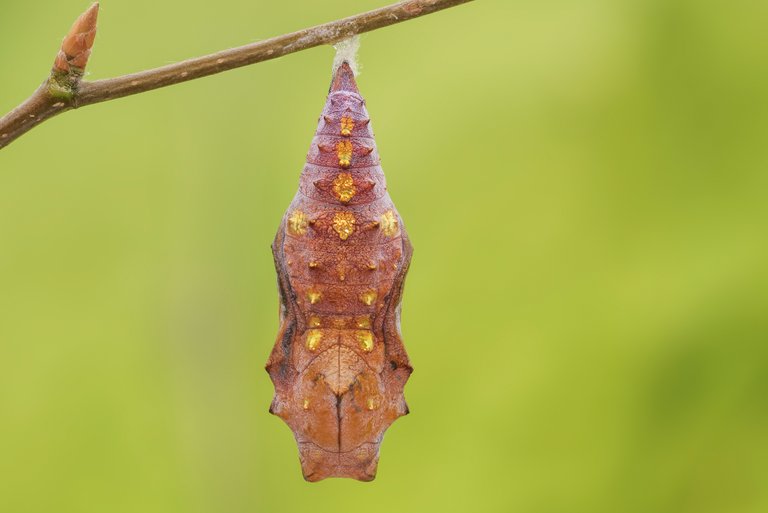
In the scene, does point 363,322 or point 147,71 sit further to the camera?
point 363,322

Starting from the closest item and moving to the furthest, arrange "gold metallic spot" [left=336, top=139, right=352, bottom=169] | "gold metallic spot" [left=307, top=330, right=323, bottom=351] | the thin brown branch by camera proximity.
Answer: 1. the thin brown branch
2. "gold metallic spot" [left=336, top=139, right=352, bottom=169]
3. "gold metallic spot" [left=307, top=330, right=323, bottom=351]

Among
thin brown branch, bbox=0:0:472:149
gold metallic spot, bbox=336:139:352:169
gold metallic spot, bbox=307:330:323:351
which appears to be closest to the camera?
thin brown branch, bbox=0:0:472:149

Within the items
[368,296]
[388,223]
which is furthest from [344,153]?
[368,296]

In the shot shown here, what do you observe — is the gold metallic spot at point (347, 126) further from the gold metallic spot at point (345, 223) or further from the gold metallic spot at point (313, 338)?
the gold metallic spot at point (313, 338)

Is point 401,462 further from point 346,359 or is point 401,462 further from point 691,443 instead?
point 346,359

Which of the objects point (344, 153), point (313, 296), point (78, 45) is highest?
point (78, 45)

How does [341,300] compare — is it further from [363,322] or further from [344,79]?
[344,79]

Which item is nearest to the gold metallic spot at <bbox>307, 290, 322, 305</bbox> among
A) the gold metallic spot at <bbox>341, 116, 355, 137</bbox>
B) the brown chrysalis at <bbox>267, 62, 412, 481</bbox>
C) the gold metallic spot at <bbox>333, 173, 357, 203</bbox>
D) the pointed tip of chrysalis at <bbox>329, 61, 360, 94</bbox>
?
the brown chrysalis at <bbox>267, 62, 412, 481</bbox>

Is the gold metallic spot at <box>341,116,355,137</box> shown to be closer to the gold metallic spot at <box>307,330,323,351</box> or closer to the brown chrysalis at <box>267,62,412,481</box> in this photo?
the brown chrysalis at <box>267,62,412,481</box>
